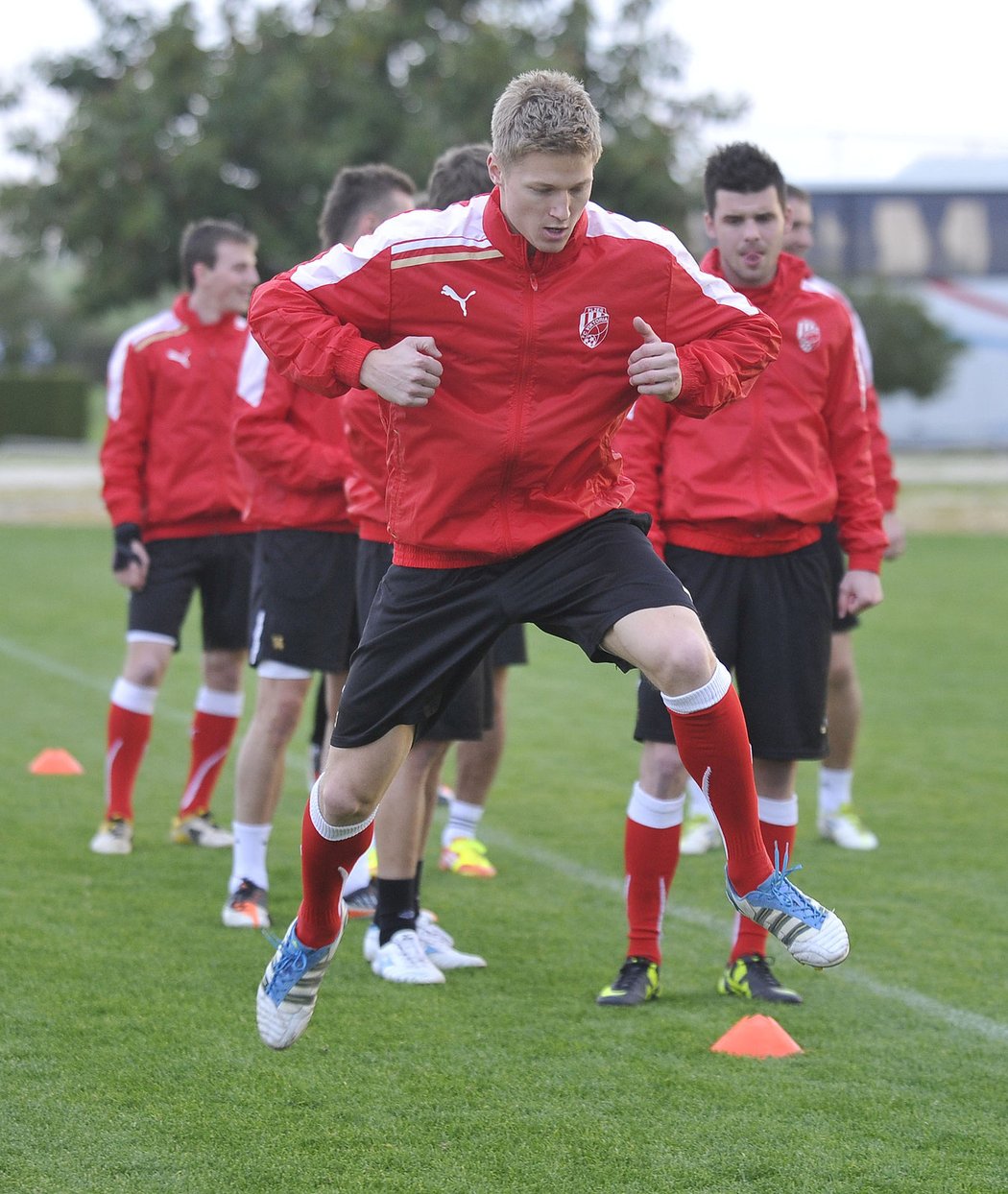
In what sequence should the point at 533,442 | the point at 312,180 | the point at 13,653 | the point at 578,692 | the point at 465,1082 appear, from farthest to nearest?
the point at 312,180
the point at 13,653
the point at 578,692
the point at 465,1082
the point at 533,442

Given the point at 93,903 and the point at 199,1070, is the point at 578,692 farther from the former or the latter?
the point at 199,1070

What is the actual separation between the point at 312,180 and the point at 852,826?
20358mm

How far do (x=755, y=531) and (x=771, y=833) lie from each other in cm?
90

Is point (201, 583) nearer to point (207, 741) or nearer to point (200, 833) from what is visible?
point (207, 741)

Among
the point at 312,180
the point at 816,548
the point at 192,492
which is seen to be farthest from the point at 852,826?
the point at 312,180

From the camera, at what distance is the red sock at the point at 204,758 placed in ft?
22.0

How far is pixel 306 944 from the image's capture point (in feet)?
13.1

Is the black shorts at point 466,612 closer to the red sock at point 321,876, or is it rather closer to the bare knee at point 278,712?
the red sock at point 321,876

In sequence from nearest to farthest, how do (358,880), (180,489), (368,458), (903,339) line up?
1. (368,458)
2. (358,880)
3. (180,489)
4. (903,339)

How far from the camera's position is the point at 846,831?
6.84m

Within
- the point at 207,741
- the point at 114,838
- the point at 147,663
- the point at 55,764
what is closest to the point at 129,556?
the point at 147,663

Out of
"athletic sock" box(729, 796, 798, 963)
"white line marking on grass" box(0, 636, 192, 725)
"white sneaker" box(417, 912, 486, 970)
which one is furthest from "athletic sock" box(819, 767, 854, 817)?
"white line marking on grass" box(0, 636, 192, 725)

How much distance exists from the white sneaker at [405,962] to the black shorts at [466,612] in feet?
4.01

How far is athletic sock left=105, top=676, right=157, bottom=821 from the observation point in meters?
6.60
